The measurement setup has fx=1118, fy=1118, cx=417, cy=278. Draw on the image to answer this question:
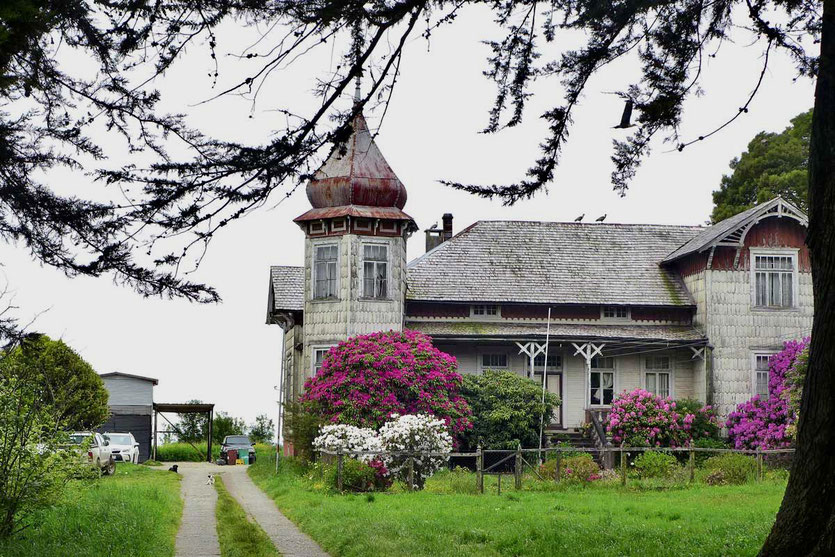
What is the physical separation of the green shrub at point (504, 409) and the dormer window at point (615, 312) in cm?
429

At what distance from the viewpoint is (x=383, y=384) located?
29.2 m

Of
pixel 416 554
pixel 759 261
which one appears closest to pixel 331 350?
pixel 759 261

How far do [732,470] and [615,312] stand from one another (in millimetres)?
10769

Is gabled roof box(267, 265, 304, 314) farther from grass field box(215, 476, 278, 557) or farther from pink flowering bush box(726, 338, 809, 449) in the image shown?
pink flowering bush box(726, 338, 809, 449)

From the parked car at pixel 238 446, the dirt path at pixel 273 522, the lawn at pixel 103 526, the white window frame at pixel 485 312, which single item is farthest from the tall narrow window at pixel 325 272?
the parked car at pixel 238 446

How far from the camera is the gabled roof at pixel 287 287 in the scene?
35438 millimetres

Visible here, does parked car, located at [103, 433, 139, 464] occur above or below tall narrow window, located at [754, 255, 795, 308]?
below

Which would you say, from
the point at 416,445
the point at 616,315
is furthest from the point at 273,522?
the point at 616,315

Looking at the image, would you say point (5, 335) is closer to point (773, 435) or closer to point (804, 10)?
point (804, 10)

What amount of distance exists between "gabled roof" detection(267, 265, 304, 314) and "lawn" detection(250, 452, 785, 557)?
38.4 feet

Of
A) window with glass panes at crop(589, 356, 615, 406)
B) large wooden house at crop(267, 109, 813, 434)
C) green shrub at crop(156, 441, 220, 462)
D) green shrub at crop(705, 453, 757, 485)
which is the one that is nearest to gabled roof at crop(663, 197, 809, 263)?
large wooden house at crop(267, 109, 813, 434)

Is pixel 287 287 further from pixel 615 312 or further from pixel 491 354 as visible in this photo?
pixel 615 312

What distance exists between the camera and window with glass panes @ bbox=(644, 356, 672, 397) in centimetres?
3500

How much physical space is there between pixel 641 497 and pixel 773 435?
10.0m
